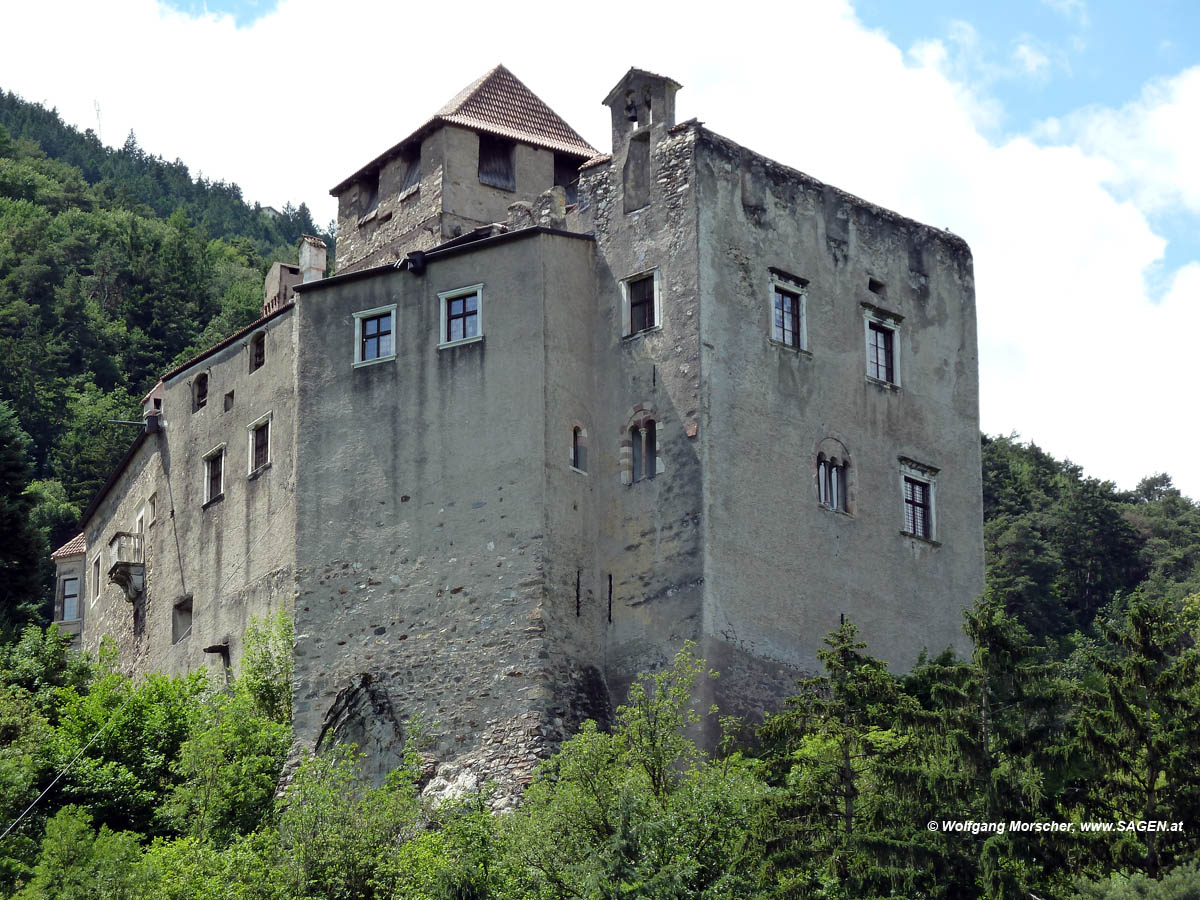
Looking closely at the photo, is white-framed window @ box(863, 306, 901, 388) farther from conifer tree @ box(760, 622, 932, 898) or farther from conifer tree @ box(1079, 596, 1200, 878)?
conifer tree @ box(760, 622, 932, 898)

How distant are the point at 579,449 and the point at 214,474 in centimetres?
1058

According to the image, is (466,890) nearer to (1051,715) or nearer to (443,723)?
(443,723)

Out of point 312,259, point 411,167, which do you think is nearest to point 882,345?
point 411,167

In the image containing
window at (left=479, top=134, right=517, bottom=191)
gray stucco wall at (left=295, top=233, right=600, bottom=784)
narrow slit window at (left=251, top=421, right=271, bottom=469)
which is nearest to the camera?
gray stucco wall at (left=295, top=233, right=600, bottom=784)

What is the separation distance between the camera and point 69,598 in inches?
2372

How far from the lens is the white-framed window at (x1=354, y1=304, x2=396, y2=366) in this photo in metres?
41.3

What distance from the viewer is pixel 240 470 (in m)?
44.9

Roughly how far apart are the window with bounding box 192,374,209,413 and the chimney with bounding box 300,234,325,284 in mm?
3673

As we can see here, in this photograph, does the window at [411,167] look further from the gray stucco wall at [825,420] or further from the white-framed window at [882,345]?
the white-framed window at [882,345]

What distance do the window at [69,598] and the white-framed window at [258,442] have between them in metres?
17.2

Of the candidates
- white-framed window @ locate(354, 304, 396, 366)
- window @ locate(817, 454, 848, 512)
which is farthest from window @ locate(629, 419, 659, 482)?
white-framed window @ locate(354, 304, 396, 366)

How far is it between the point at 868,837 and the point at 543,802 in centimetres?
647

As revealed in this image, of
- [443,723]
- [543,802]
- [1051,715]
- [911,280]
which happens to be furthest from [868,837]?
[911,280]

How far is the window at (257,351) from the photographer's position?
148 ft
